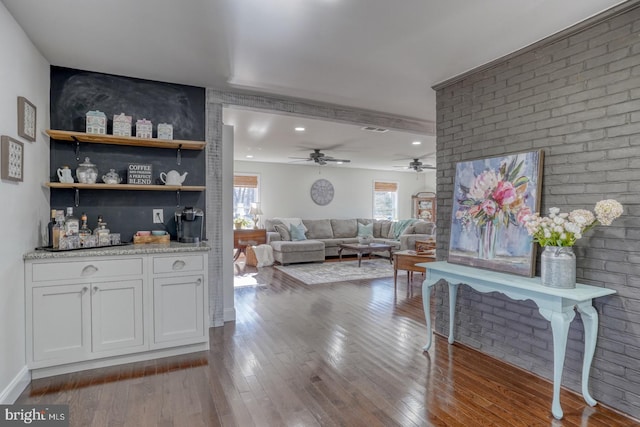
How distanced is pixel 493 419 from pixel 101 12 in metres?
3.36

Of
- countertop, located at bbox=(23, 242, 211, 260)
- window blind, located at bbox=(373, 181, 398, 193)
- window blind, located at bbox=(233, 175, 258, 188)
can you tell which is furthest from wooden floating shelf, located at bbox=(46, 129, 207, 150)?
window blind, located at bbox=(373, 181, 398, 193)

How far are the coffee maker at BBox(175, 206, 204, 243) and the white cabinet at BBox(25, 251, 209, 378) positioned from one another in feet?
1.07

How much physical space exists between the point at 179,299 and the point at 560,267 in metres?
2.74

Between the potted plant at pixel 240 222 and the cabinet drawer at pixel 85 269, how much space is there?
5.57 metres

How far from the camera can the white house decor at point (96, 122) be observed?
290cm

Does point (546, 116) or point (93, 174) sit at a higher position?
point (546, 116)

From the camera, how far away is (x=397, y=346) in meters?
3.06

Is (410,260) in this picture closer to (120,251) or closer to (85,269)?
(120,251)

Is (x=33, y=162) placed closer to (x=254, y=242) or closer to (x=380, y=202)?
(x=254, y=242)

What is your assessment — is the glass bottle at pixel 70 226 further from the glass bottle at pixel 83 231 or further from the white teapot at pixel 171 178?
the white teapot at pixel 171 178

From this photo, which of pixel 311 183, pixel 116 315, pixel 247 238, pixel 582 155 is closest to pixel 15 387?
pixel 116 315

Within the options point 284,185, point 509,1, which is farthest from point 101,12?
point 284,185

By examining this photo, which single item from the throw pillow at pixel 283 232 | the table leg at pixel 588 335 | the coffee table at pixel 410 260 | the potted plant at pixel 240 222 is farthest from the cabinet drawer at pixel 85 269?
the potted plant at pixel 240 222

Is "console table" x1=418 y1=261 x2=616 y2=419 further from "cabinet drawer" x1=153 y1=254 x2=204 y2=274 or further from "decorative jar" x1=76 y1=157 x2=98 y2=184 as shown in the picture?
"decorative jar" x1=76 y1=157 x2=98 y2=184
